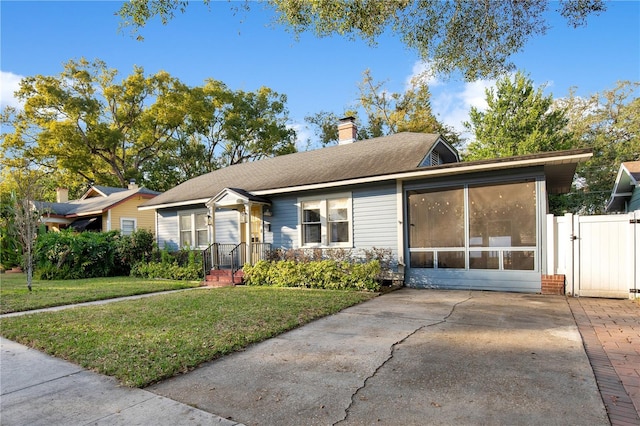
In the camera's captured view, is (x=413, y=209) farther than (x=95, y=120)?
No

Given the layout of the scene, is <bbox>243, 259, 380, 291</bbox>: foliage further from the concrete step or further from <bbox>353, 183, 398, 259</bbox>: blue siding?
<bbox>353, 183, 398, 259</bbox>: blue siding

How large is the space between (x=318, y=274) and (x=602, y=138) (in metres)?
27.3

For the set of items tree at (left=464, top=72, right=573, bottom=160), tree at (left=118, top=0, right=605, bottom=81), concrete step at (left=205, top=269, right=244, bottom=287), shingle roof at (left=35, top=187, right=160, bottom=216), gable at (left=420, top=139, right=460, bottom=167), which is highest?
Answer: tree at (left=464, top=72, right=573, bottom=160)

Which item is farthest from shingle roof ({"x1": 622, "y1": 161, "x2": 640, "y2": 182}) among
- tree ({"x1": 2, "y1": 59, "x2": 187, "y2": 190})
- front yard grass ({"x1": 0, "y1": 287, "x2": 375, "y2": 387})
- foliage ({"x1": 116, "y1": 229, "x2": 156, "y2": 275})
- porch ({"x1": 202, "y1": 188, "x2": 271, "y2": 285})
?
tree ({"x1": 2, "y1": 59, "x2": 187, "y2": 190})

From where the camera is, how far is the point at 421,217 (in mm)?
9492

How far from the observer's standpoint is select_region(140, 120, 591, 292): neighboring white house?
8.25 m

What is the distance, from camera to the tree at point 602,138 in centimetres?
2486

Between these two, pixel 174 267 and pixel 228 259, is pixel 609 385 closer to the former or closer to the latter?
pixel 228 259

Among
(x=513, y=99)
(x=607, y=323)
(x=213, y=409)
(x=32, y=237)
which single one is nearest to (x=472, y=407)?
(x=213, y=409)

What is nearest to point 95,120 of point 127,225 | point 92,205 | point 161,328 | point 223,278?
point 92,205

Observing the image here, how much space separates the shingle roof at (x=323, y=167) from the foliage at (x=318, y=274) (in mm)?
2417

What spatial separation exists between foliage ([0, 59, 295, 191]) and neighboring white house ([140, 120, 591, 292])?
710 inches

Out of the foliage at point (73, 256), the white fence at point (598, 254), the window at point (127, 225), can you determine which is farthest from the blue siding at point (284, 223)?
the window at point (127, 225)

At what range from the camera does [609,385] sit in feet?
10.6
